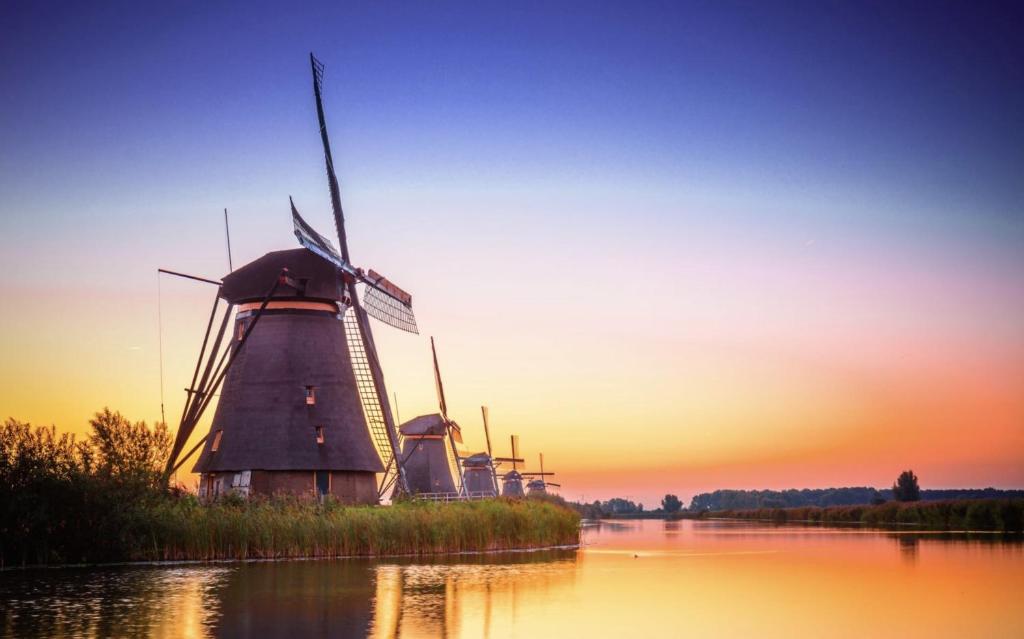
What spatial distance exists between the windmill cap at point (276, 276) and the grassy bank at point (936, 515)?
3178 centimetres

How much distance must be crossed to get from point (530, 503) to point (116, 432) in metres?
12.4

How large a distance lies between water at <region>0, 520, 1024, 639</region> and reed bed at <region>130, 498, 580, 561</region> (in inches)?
42.6

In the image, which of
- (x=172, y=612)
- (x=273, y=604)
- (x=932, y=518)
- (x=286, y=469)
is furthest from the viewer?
(x=932, y=518)

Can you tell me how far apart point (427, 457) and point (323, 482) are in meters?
23.1

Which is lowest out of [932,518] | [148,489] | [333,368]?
[932,518]

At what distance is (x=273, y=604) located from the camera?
16344 mm

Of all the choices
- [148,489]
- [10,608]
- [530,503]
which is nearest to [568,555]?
[530,503]

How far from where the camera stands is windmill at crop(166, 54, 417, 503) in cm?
3186

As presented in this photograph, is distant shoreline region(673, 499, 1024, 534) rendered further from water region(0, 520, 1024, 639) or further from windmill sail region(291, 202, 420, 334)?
windmill sail region(291, 202, 420, 334)

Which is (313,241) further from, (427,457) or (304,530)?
(427,457)

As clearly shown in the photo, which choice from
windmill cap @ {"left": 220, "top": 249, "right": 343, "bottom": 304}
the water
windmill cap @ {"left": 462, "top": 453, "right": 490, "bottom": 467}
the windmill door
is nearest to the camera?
the water

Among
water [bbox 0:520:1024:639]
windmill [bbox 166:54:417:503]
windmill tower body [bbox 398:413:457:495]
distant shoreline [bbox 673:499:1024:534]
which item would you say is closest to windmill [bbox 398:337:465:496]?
windmill tower body [bbox 398:413:457:495]

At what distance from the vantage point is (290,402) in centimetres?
3238

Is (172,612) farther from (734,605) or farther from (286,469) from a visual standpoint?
(286,469)
